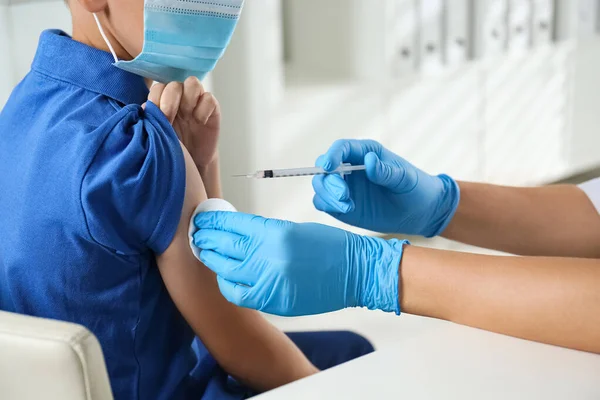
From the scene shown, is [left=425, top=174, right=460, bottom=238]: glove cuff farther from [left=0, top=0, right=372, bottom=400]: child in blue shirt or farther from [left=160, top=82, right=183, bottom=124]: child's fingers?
[left=160, top=82, right=183, bottom=124]: child's fingers

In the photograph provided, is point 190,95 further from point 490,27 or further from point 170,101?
point 490,27

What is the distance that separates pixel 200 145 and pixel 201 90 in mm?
119

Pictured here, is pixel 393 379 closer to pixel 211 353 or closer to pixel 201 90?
pixel 211 353

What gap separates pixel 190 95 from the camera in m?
1.18

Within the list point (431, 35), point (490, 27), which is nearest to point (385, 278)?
point (431, 35)

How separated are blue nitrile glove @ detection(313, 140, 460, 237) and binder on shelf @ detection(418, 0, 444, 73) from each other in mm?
1913

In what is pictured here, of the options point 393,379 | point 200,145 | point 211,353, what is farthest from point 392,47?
point 393,379

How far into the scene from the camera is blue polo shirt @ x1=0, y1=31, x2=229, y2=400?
0.98 m

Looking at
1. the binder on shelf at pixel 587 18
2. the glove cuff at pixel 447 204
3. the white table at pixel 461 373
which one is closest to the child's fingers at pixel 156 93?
the white table at pixel 461 373

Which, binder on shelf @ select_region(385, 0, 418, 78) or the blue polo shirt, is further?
binder on shelf @ select_region(385, 0, 418, 78)

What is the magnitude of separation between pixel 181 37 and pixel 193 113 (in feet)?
0.43

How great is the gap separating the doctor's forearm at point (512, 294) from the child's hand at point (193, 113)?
0.45 m

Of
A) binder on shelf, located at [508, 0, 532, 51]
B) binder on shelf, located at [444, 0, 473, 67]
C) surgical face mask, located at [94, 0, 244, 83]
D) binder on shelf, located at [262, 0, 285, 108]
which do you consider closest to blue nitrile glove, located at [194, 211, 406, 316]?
surgical face mask, located at [94, 0, 244, 83]

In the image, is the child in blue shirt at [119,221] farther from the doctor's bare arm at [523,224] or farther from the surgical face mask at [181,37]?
the doctor's bare arm at [523,224]
